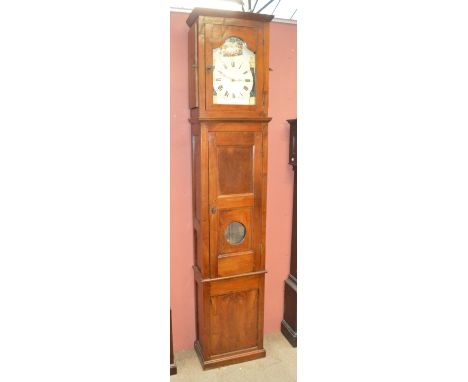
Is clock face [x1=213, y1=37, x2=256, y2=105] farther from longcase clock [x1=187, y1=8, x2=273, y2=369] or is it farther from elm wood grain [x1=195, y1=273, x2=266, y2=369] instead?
elm wood grain [x1=195, y1=273, x2=266, y2=369]

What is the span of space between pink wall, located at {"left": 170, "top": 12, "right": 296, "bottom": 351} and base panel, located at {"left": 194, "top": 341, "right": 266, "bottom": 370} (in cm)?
22

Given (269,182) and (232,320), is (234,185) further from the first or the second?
(232,320)

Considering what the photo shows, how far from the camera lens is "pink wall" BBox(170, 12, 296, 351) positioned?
244cm

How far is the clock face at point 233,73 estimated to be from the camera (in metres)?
2.23

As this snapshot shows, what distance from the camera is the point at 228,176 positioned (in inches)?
92.4

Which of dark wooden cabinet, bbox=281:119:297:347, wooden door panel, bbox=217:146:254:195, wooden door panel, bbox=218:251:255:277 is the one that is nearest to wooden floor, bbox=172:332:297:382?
dark wooden cabinet, bbox=281:119:297:347

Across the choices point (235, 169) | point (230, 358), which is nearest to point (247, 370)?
point (230, 358)
